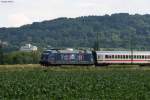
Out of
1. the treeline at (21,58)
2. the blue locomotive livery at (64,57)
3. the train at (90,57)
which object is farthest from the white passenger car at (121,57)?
the treeline at (21,58)

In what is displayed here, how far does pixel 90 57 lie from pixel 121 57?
591cm

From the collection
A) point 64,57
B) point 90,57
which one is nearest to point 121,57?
point 90,57

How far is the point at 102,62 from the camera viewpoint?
342 feet

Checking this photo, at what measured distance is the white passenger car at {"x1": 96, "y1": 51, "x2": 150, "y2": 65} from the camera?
339ft

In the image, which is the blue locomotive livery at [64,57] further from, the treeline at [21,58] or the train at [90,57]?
the treeline at [21,58]

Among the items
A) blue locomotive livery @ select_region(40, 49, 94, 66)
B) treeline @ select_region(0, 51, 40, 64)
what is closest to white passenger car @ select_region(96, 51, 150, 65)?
blue locomotive livery @ select_region(40, 49, 94, 66)

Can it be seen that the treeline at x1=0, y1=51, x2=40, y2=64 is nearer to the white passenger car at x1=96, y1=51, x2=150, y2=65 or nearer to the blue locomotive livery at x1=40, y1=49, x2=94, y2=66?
the white passenger car at x1=96, y1=51, x2=150, y2=65

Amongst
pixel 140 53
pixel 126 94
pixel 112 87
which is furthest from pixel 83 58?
pixel 126 94

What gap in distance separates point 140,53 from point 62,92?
6797cm

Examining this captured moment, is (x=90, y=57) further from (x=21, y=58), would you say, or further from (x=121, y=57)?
(x=21, y=58)

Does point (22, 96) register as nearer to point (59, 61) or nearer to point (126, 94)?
point (126, 94)

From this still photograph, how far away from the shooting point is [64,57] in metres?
98.6

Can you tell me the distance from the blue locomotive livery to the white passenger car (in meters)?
3.04

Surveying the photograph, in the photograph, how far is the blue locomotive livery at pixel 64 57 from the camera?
323 ft
